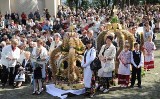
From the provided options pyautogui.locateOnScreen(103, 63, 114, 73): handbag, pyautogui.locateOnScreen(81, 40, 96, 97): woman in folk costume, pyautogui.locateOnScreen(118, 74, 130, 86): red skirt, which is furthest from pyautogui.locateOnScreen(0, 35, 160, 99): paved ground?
pyautogui.locateOnScreen(103, 63, 114, 73): handbag

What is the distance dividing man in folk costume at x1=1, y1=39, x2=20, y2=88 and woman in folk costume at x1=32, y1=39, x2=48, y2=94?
104 centimetres

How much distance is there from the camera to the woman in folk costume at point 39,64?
39.9ft

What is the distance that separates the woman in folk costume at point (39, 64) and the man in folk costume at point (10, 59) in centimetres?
104

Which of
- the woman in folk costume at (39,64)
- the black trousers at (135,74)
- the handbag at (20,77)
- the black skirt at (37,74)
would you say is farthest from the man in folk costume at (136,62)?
the handbag at (20,77)

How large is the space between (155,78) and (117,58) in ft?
6.47

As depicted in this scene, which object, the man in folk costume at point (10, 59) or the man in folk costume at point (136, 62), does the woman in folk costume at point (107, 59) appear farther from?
the man in folk costume at point (10, 59)

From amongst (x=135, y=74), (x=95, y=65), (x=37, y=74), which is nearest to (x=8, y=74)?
(x=37, y=74)

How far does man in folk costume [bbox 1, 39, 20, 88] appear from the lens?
13.1 metres

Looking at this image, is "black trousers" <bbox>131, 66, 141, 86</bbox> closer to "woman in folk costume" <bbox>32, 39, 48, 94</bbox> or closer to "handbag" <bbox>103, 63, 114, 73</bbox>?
"handbag" <bbox>103, 63, 114, 73</bbox>

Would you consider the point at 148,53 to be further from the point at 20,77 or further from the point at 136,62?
the point at 20,77

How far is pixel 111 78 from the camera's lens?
40.4 feet

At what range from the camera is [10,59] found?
13125mm

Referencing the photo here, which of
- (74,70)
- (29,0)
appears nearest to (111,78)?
(74,70)

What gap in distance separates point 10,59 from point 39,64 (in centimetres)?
133
